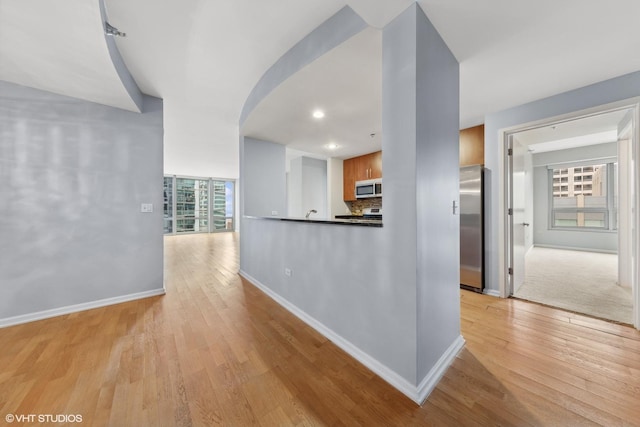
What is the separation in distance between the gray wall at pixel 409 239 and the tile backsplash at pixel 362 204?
379 cm

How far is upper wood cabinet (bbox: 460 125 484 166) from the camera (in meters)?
3.31

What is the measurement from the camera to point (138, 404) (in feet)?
4.37

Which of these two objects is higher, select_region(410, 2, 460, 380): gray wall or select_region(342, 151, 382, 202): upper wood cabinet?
select_region(342, 151, 382, 202): upper wood cabinet

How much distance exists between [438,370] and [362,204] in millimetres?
4538

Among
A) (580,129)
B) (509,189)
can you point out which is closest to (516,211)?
(509,189)

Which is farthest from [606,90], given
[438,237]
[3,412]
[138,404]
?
[3,412]

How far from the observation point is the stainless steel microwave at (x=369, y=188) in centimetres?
496

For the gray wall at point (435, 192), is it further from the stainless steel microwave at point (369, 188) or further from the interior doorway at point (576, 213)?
the stainless steel microwave at point (369, 188)

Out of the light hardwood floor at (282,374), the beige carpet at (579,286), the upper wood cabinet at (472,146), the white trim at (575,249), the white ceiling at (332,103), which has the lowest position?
the light hardwood floor at (282,374)

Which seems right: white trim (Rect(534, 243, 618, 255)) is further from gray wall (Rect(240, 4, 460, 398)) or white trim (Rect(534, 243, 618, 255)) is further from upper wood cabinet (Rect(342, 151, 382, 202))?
gray wall (Rect(240, 4, 460, 398))

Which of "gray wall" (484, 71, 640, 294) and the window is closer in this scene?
"gray wall" (484, 71, 640, 294)

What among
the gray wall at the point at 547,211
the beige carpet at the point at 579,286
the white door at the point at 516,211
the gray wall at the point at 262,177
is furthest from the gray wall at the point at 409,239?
the gray wall at the point at 547,211

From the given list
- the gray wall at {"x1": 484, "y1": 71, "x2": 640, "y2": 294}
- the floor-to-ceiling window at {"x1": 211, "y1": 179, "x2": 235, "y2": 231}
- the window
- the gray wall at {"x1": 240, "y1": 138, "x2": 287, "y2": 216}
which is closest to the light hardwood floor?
the gray wall at {"x1": 484, "y1": 71, "x2": 640, "y2": 294}

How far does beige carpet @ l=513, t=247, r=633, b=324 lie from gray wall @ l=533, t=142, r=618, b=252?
1.01m
